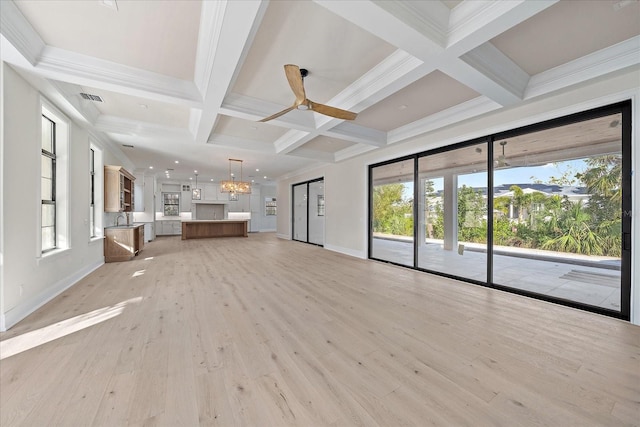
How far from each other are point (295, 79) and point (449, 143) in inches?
124

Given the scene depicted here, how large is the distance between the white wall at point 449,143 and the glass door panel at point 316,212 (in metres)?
0.43

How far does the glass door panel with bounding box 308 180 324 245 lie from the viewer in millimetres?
8594

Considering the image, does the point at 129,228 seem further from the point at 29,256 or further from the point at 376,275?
the point at 376,275

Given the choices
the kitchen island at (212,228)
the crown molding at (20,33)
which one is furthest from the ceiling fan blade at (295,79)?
the kitchen island at (212,228)

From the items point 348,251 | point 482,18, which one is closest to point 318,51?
point 482,18

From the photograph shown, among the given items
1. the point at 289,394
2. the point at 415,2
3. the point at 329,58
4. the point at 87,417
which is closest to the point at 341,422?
the point at 289,394

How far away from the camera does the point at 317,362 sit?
1887 mm

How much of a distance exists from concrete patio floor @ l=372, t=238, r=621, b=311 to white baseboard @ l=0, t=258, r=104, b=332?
227 inches

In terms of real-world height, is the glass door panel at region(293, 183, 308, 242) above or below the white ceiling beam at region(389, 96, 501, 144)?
below

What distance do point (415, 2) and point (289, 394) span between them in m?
3.06

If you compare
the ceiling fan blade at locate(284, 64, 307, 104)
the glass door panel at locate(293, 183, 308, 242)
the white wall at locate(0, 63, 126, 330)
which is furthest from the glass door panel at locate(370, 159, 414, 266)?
the white wall at locate(0, 63, 126, 330)

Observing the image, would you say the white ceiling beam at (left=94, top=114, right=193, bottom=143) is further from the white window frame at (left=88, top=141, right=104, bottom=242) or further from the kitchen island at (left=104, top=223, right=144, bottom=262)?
the kitchen island at (left=104, top=223, right=144, bottom=262)

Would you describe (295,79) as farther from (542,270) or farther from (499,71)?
(542,270)

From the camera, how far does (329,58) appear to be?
271 centimetres
